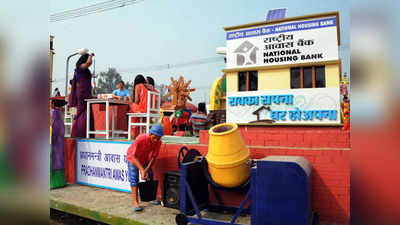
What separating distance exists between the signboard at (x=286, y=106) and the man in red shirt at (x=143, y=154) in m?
1.77

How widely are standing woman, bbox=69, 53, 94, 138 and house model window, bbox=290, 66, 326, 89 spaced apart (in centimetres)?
553

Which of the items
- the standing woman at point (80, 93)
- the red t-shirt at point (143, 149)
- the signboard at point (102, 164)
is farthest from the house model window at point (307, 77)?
the standing woman at point (80, 93)

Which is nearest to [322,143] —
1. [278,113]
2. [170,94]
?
[278,113]

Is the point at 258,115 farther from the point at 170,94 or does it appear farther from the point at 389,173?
the point at 170,94

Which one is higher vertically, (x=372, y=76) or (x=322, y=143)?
(x=372, y=76)

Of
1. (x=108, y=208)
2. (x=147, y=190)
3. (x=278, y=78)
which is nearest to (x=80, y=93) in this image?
(x=108, y=208)

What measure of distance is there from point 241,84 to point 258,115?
80 cm

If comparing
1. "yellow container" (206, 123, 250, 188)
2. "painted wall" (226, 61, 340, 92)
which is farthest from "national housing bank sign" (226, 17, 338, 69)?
"yellow container" (206, 123, 250, 188)

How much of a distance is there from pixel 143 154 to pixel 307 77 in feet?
11.6

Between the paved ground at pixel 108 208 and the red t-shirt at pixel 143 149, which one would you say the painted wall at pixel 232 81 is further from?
the paved ground at pixel 108 208

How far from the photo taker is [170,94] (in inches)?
622

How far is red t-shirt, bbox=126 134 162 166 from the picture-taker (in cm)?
530

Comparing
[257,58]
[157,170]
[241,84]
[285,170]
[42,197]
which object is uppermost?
[257,58]

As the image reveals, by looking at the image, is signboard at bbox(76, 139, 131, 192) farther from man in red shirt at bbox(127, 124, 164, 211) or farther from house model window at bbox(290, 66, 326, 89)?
house model window at bbox(290, 66, 326, 89)
